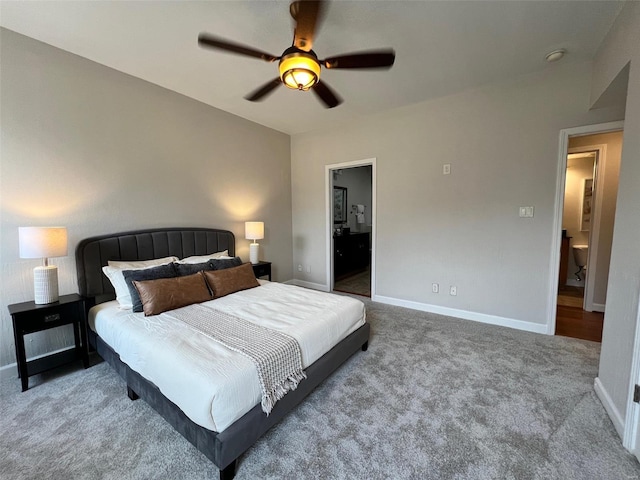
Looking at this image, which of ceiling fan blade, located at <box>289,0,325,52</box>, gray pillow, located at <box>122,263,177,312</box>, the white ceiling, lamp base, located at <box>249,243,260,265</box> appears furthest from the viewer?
lamp base, located at <box>249,243,260,265</box>

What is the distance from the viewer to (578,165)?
482 cm

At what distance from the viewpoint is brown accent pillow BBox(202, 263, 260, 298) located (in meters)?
2.70

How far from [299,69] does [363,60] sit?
1.48ft

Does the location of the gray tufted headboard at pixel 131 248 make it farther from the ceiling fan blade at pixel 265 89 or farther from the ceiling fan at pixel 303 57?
the ceiling fan at pixel 303 57

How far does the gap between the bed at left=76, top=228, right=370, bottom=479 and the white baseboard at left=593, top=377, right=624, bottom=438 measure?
5.53 feet

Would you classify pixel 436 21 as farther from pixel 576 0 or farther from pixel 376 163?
pixel 376 163

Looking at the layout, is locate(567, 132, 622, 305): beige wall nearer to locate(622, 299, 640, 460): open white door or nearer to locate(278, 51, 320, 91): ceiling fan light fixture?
locate(622, 299, 640, 460): open white door

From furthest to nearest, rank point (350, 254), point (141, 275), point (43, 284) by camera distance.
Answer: point (350, 254) < point (141, 275) < point (43, 284)

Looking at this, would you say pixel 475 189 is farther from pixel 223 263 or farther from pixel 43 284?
pixel 43 284

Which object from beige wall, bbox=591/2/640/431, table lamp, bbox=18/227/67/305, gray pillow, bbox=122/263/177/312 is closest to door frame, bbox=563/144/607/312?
beige wall, bbox=591/2/640/431

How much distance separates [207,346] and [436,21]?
2.85 metres

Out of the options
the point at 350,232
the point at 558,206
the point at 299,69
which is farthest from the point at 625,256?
the point at 350,232

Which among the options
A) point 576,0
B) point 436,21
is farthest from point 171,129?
point 576,0

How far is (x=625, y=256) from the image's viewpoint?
1.70m
